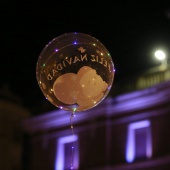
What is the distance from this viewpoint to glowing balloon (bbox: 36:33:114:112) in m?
7.28

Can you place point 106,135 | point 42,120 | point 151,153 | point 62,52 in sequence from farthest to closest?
point 42,120
point 106,135
point 151,153
point 62,52

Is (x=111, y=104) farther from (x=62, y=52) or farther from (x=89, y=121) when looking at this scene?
(x=62, y=52)

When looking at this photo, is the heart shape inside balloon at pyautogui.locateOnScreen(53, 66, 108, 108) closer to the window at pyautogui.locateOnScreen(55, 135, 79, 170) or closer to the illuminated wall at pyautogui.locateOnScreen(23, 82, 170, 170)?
the illuminated wall at pyautogui.locateOnScreen(23, 82, 170, 170)

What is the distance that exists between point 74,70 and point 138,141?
40.0ft

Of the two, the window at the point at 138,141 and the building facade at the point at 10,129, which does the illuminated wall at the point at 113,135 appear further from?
the building facade at the point at 10,129

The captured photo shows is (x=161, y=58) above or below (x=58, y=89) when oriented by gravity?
above

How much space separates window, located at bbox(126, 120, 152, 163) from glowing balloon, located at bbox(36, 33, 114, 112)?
38.4 ft

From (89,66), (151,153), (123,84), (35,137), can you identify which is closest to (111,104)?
(123,84)

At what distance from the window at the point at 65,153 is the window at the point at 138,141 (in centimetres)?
238

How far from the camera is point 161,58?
19609mm

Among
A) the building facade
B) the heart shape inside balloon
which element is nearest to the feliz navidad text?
the heart shape inside balloon

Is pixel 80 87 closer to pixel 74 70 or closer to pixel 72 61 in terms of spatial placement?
pixel 74 70

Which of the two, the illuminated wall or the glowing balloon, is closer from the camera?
the glowing balloon

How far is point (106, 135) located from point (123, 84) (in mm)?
2102
